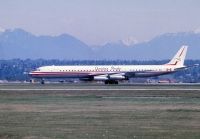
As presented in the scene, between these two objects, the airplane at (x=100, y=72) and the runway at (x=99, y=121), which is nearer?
the runway at (x=99, y=121)

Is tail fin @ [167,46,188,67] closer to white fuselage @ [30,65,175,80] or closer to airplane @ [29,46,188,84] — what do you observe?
airplane @ [29,46,188,84]

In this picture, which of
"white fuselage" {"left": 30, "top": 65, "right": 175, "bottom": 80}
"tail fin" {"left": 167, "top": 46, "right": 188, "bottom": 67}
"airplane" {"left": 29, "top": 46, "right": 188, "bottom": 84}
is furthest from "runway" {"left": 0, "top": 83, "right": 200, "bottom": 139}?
"tail fin" {"left": 167, "top": 46, "right": 188, "bottom": 67}

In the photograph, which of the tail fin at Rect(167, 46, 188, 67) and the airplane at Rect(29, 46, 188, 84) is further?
the tail fin at Rect(167, 46, 188, 67)

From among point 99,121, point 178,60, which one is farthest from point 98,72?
point 99,121

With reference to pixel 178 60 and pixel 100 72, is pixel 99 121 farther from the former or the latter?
pixel 178 60

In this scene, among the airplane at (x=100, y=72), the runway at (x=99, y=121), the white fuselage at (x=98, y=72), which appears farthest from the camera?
the white fuselage at (x=98, y=72)

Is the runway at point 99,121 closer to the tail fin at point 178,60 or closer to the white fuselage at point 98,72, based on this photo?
the white fuselage at point 98,72

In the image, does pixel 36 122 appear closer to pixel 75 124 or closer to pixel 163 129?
pixel 75 124

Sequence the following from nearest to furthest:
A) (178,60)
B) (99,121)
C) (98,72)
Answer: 1. (99,121)
2. (98,72)
3. (178,60)

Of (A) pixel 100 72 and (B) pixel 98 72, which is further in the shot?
(A) pixel 100 72

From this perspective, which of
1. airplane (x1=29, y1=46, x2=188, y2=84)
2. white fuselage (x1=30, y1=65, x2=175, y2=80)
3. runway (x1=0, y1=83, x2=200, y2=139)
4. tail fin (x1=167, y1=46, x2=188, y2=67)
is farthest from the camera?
tail fin (x1=167, y1=46, x2=188, y2=67)

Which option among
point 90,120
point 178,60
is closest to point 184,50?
point 178,60

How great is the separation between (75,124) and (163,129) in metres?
4.76

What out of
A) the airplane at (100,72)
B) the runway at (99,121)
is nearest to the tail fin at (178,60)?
the airplane at (100,72)
